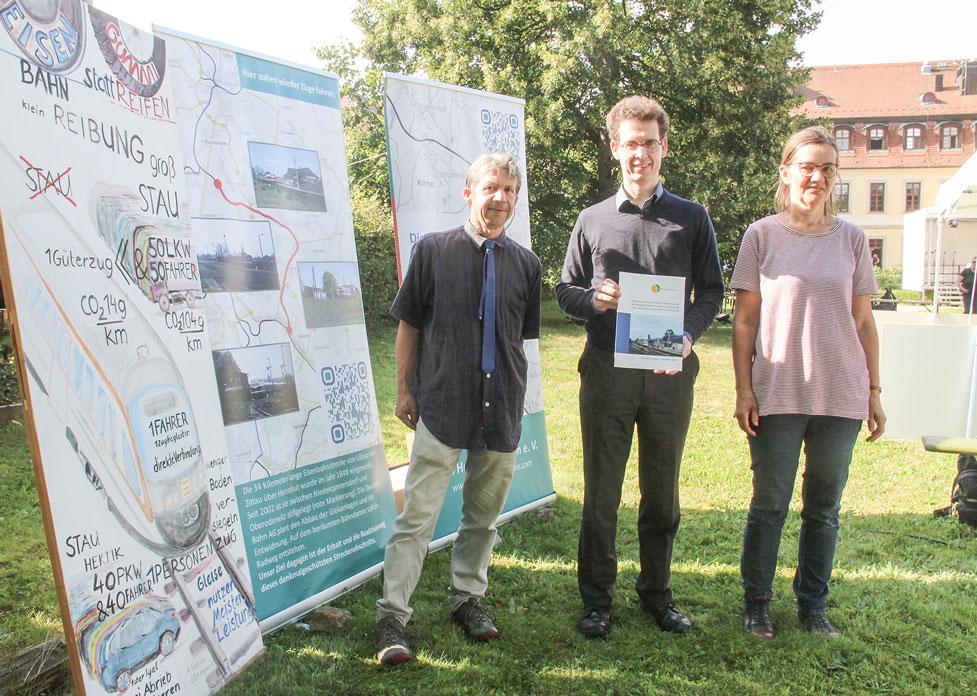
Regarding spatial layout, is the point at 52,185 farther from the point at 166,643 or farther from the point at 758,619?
the point at 758,619

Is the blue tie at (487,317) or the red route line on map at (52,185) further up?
the red route line on map at (52,185)

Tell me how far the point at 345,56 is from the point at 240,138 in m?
18.7

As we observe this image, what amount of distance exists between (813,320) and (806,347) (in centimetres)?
10

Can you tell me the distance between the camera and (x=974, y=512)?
4480 mm

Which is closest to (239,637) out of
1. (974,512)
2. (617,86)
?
(974,512)

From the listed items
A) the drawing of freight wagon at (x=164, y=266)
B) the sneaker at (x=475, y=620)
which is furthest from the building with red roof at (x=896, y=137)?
the drawing of freight wagon at (x=164, y=266)

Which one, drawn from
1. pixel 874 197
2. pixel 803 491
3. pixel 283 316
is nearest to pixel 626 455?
pixel 803 491

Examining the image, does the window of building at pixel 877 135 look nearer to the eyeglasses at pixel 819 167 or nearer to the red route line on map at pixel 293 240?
the eyeglasses at pixel 819 167

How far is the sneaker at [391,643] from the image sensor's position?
9.79 feet

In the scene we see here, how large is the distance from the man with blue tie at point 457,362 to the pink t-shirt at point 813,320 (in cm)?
91

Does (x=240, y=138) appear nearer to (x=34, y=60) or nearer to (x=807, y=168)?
(x=34, y=60)

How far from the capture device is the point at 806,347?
9.61ft

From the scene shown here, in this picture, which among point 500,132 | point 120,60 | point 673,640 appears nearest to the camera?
point 120,60

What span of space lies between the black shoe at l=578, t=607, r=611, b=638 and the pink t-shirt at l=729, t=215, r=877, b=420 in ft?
3.44
